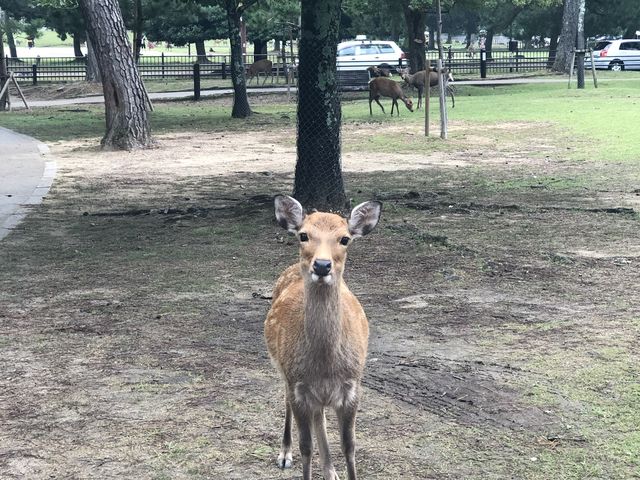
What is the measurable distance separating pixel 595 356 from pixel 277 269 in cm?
346

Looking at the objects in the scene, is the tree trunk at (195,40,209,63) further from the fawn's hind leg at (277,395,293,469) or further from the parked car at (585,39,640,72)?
the fawn's hind leg at (277,395,293,469)

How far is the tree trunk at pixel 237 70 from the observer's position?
26.5m

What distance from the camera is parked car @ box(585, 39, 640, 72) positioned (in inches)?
1964

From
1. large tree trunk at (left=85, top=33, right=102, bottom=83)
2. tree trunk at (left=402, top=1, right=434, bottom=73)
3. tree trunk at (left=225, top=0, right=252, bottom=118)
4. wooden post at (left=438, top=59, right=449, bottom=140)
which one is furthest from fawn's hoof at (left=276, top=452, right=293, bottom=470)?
large tree trunk at (left=85, top=33, right=102, bottom=83)

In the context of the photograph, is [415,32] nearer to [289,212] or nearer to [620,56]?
[620,56]

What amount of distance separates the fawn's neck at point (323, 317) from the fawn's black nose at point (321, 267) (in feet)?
0.61

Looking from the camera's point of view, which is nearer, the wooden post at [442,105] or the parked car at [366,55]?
the wooden post at [442,105]

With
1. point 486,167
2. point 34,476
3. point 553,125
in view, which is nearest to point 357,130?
point 553,125

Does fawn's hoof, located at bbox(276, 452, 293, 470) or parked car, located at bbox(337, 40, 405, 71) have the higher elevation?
parked car, located at bbox(337, 40, 405, 71)

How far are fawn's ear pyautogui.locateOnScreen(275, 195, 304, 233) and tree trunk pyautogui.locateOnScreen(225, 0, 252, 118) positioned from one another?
22253mm

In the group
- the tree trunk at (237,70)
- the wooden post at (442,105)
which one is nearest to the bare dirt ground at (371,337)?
the wooden post at (442,105)

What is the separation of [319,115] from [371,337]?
5.04 metres

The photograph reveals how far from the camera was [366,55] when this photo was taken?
138 ft

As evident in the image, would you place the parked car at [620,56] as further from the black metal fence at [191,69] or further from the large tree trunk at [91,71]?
the large tree trunk at [91,71]
